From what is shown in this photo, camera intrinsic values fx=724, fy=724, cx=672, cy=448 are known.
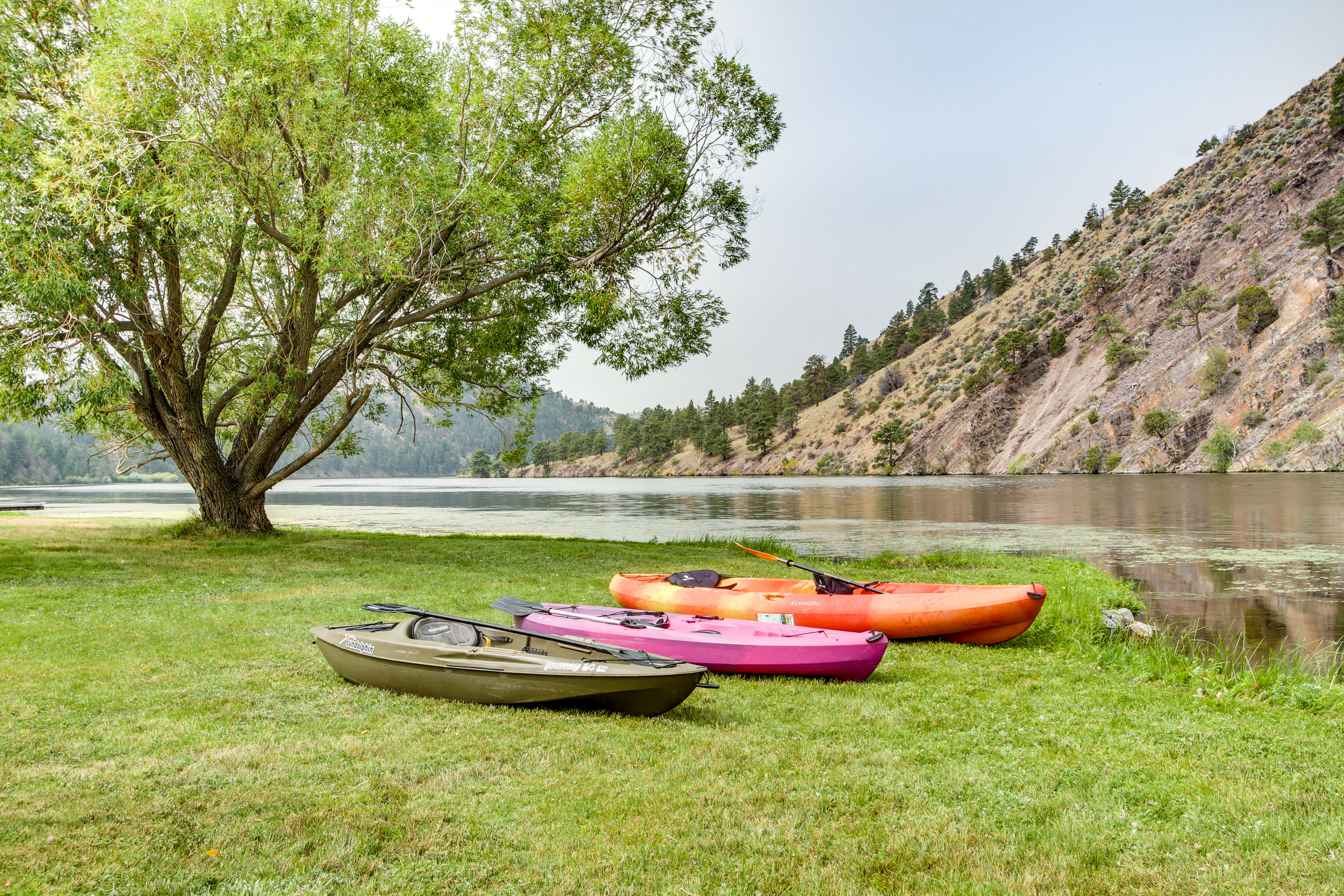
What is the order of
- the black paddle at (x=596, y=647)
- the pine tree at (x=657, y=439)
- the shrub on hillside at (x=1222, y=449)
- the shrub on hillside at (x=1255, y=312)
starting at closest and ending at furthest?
the black paddle at (x=596, y=647), the shrub on hillside at (x=1222, y=449), the shrub on hillside at (x=1255, y=312), the pine tree at (x=657, y=439)

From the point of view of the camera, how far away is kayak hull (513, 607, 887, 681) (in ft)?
26.1

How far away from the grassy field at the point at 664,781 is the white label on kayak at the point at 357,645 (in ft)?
1.23

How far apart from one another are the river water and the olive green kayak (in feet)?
31.6

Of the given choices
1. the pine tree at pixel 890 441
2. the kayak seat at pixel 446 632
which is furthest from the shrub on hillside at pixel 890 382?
the kayak seat at pixel 446 632

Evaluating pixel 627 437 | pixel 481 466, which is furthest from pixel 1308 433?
pixel 481 466

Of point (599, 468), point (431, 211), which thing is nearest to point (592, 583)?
point (431, 211)

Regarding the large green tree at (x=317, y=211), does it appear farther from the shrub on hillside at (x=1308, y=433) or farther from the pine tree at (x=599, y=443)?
the pine tree at (x=599, y=443)

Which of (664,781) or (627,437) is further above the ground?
(627,437)

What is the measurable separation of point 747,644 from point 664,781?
10.2 ft

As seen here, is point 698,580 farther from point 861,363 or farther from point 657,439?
point 657,439

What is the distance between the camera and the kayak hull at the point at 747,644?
795 cm

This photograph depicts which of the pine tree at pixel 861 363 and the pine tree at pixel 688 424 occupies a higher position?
the pine tree at pixel 861 363

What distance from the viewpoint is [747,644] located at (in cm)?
818

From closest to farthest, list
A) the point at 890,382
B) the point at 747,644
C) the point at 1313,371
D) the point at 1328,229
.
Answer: the point at 747,644 < the point at 1313,371 < the point at 1328,229 < the point at 890,382
